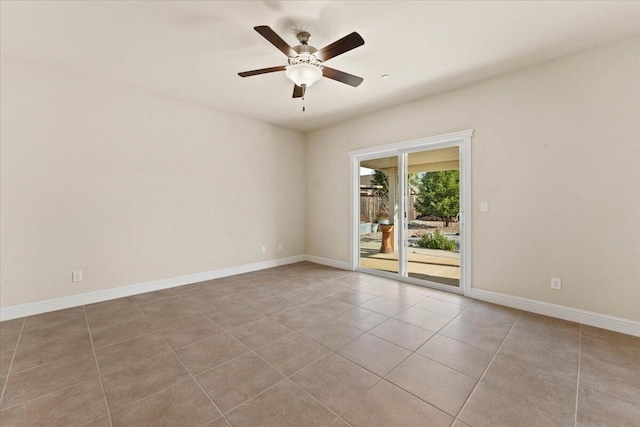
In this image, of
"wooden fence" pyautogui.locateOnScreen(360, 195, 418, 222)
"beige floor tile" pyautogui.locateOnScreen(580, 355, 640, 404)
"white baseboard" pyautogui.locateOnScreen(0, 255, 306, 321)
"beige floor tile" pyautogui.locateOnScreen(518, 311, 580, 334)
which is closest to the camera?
"beige floor tile" pyautogui.locateOnScreen(580, 355, 640, 404)

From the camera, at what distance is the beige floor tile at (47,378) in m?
1.78

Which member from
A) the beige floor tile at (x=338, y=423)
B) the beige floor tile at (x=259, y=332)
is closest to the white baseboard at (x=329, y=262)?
the beige floor tile at (x=259, y=332)

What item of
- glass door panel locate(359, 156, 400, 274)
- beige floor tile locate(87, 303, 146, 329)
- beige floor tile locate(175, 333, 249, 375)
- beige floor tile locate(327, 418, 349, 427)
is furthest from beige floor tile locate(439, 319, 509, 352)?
beige floor tile locate(87, 303, 146, 329)

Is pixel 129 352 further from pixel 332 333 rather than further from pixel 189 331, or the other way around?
pixel 332 333

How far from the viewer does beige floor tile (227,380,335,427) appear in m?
1.57

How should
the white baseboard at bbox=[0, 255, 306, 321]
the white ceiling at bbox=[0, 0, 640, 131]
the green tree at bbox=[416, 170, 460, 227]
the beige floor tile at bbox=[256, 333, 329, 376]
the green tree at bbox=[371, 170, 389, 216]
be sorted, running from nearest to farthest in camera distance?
1. the beige floor tile at bbox=[256, 333, 329, 376]
2. the white ceiling at bbox=[0, 0, 640, 131]
3. the white baseboard at bbox=[0, 255, 306, 321]
4. the green tree at bbox=[416, 170, 460, 227]
5. the green tree at bbox=[371, 170, 389, 216]

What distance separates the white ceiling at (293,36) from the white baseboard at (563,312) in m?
2.77

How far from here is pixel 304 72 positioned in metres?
2.57

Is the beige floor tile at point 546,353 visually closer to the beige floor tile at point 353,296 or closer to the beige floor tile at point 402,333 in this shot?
the beige floor tile at point 402,333

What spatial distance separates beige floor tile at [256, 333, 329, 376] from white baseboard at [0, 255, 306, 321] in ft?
8.12

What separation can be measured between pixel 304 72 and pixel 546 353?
10.9 ft

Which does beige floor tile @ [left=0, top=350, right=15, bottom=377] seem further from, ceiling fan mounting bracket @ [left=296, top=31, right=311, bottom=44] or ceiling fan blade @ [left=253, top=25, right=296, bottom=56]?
ceiling fan mounting bracket @ [left=296, top=31, right=311, bottom=44]

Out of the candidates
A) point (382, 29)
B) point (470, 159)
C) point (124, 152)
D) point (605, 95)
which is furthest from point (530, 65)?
point (124, 152)

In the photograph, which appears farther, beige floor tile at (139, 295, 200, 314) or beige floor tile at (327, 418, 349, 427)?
beige floor tile at (139, 295, 200, 314)
